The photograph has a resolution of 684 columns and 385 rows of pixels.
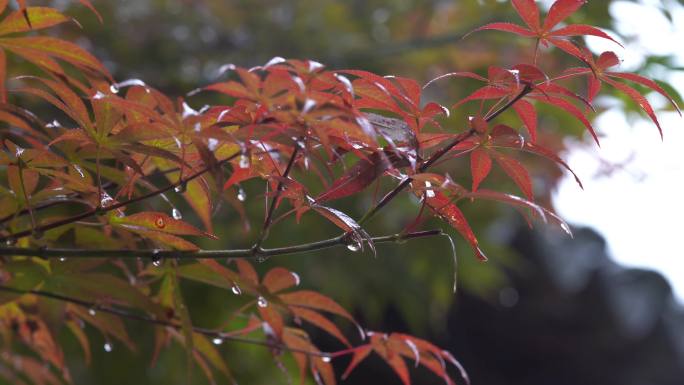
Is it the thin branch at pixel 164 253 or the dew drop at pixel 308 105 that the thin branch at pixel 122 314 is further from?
the dew drop at pixel 308 105

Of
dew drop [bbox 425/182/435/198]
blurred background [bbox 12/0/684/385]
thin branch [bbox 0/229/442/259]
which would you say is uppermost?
dew drop [bbox 425/182/435/198]

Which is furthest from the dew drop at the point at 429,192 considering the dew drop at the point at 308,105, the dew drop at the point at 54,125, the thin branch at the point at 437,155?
the dew drop at the point at 54,125

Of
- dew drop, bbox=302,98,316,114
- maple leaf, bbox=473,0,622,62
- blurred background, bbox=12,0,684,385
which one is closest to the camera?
dew drop, bbox=302,98,316,114

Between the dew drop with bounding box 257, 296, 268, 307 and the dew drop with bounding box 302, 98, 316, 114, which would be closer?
the dew drop with bounding box 302, 98, 316, 114

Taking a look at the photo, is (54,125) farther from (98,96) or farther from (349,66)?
(349,66)

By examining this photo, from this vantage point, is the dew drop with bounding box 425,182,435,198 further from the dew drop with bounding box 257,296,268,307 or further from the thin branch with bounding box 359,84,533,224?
the dew drop with bounding box 257,296,268,307

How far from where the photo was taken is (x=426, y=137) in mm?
479

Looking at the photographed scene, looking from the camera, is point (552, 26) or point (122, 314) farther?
point (122, 314)

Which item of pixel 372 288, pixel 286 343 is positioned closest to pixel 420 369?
pixel 372 288

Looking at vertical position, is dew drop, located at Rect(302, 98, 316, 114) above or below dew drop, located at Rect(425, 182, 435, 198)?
above

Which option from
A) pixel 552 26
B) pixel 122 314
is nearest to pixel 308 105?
pixel 552 26

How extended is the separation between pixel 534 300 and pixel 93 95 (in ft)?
8.23

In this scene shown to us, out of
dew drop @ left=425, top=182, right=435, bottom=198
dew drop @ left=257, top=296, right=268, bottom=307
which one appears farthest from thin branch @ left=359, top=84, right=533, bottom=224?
dew drop @ left=257, top=296, right=268, bottom=307

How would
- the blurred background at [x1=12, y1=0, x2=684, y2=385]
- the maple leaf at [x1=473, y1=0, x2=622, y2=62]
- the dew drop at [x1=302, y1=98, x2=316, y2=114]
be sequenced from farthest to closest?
the blurred background at [x1=12, y1=0, x2=684, y2=385], the maple leaf at [x1=473, y1=0, x2=622, y2=62], the dew drop at [x1=302, y1=98, x2=316, y2=114]
